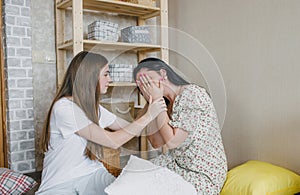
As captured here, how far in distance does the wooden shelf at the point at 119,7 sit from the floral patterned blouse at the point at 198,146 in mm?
1208

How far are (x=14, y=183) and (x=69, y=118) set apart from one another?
72cm

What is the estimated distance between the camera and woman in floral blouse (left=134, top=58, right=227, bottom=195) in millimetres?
1308

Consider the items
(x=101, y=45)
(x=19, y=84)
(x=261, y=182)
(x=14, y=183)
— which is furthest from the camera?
(x=19, y=84)

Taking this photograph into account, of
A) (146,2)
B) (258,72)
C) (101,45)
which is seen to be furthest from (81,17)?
(258,72)

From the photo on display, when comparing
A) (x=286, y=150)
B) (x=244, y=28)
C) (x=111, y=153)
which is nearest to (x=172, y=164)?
(x=111, y=153)

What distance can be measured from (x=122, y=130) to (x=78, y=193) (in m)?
0.32

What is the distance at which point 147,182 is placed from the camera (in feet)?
4.36

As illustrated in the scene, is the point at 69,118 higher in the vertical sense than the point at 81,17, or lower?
lower

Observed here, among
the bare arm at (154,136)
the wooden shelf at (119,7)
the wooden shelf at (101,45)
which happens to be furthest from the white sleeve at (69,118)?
the wooden shelf at (119,7)

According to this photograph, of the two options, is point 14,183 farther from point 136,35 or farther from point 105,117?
point 136,35

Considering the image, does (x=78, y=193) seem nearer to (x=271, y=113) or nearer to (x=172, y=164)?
(x=172, y=164)

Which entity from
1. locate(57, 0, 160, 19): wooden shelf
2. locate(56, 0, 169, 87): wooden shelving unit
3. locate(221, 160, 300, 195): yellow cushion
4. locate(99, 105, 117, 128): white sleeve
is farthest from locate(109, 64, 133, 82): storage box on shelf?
locate(57, 0, 160, 19): wooden shelf

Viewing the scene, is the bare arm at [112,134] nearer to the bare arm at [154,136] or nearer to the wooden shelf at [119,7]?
the bare arm at [154,136]

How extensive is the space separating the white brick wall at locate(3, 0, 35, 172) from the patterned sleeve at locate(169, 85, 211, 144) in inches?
52.8
